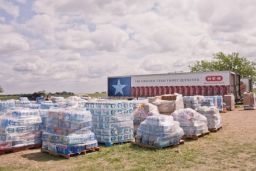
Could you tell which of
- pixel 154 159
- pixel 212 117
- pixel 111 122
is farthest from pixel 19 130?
pixel 212 117

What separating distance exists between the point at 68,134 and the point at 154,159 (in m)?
2.78

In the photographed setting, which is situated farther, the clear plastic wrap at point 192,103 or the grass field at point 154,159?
the clear plastic wrap at point 192,103

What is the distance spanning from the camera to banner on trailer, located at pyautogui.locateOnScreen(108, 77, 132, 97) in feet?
108

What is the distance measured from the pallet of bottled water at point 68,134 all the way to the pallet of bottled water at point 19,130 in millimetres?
831

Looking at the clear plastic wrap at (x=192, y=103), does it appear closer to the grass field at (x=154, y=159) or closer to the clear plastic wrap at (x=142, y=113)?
the clear plastic wrap at (x=142, y=113)

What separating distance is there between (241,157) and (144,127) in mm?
3322

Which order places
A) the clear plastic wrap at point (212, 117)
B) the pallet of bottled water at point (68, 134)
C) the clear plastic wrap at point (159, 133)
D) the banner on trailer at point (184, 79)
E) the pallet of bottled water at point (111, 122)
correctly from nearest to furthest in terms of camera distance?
the pallet of bottled water at point (68, 134), the clear plastic wrap at point (159, 133), the pallet of bottled water at point (111, 122), the clear plastic wrap at point (212, 117), the banner on trailer at point (184, 79)

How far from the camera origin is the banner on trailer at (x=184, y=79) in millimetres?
26864

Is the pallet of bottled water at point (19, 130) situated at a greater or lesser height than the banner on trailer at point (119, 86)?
lesser

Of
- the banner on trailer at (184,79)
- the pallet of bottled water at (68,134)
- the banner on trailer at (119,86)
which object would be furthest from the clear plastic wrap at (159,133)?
the banner on trailer at (119,86)

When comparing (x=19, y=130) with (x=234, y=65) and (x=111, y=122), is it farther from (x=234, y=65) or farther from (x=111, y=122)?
(x=234, y=65)

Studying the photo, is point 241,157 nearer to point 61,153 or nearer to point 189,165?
point 189,165

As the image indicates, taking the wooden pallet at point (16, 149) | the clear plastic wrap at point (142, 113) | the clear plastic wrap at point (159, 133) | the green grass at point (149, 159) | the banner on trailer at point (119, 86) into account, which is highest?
the banner on trailer at point (119, 86)

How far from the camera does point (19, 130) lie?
1098 cm
